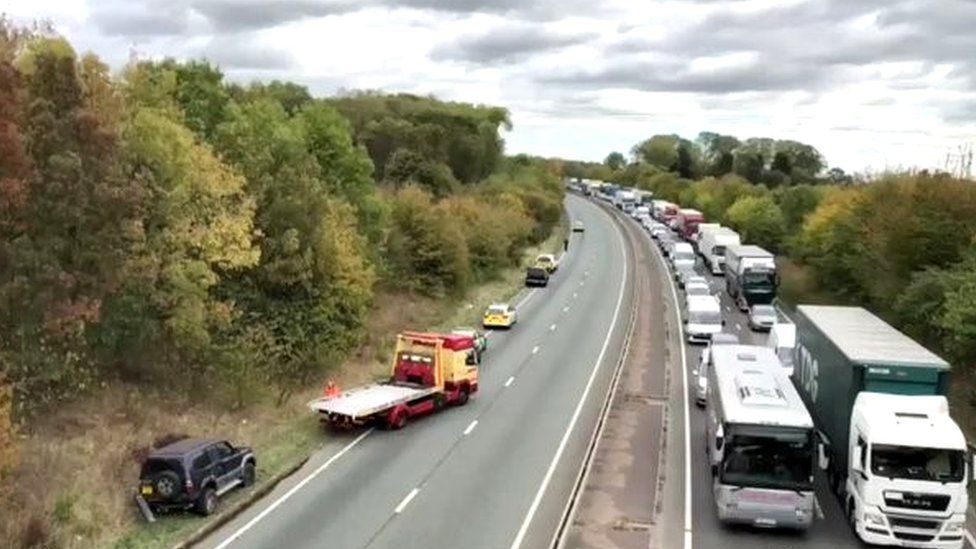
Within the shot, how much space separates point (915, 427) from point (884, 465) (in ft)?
3.30

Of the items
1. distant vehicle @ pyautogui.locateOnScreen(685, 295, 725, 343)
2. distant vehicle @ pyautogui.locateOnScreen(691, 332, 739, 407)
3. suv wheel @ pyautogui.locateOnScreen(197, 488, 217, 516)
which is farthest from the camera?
distant vehicle @ pyautogui.locateOnScreen(685, 295, 725, 343)

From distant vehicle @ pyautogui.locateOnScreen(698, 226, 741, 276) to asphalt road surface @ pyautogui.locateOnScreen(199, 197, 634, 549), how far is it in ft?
115

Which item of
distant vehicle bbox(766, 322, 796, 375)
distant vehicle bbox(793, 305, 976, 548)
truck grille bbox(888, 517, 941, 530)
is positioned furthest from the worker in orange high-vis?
truck grille bbox(888, 517, 941, 530)

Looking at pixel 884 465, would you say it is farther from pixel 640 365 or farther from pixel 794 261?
pixel 794 261

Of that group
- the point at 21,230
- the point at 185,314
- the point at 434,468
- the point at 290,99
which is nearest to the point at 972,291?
the point at 434,468

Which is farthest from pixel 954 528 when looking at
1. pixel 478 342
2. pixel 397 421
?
pixel 478 342

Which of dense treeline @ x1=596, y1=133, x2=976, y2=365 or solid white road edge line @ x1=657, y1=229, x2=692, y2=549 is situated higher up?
dense treeline @ x1=596, y1=133, x2=976, y2=365

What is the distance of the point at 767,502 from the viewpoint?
22.5 metres

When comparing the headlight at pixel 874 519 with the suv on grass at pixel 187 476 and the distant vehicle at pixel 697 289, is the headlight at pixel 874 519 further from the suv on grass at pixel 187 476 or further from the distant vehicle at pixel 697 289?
the distant vehicle at pixel 697 289

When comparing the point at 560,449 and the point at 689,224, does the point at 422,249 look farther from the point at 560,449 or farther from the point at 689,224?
the point at 689,224

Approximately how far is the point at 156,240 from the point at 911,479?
2190 cm

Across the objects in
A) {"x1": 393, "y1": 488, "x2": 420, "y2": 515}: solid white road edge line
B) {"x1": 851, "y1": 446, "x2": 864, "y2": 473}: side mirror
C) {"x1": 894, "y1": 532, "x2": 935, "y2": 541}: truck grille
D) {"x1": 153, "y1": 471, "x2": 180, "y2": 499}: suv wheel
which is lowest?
{"x1": 393, "y1": 488, "x2": 420, "y2": 515}: solid white road edge line

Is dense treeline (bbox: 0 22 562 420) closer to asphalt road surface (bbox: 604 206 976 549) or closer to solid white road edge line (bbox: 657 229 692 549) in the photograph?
solid white road edge line (bbox: 657 229 692 549)

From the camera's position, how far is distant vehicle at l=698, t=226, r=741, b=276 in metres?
79.7
